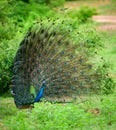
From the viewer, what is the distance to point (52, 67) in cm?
1076

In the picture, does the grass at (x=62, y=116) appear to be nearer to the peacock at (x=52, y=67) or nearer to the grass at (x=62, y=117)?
the grass at (x=62, y=117)

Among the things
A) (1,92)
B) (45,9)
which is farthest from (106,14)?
(1,92)

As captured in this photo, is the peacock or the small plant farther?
the small plant

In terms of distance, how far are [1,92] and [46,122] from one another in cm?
434

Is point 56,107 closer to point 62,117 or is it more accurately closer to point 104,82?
point 62,117

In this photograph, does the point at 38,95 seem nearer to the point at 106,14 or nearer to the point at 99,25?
the point at 99,25

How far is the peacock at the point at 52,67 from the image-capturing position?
10.6 meters

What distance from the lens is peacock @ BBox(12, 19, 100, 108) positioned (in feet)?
34.7

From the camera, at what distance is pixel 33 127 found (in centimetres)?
861

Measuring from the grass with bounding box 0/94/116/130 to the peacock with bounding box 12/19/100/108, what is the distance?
38 cm

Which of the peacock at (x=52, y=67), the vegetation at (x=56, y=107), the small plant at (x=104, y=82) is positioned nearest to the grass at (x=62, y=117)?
the vegetation at (x=56, y=107)

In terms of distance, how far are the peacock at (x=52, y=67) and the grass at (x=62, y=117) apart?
38cm

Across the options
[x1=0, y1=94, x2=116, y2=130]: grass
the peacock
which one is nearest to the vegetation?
[x1=0, y1=94, x2=116, y2=130]: grass

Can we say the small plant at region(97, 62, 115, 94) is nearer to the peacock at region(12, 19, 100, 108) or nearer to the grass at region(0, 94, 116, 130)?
the peacock at region(12, 19, 100, 108)
